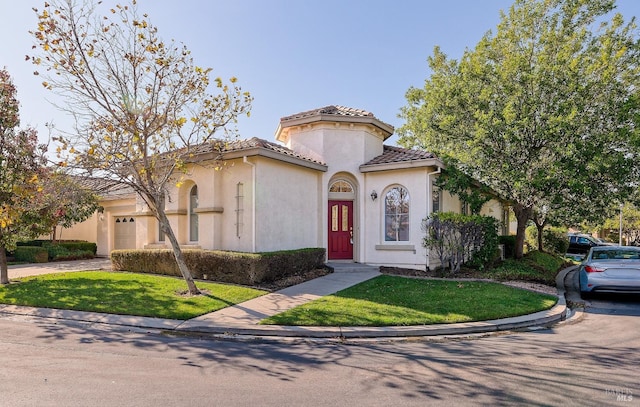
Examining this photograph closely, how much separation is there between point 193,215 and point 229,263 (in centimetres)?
342

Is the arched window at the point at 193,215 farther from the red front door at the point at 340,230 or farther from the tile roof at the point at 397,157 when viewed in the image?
the tile roof at the point at 397,157

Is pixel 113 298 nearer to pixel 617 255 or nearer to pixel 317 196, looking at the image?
pixel 317 196

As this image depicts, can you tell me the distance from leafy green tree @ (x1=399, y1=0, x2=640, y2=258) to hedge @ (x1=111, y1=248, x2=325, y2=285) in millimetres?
6434

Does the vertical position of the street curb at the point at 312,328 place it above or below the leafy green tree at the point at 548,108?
below

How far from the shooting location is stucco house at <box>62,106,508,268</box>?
11.7 m

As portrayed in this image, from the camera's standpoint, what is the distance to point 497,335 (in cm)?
677

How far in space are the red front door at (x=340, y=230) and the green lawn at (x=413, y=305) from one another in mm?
3471

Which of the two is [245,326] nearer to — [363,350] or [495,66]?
[363,350]

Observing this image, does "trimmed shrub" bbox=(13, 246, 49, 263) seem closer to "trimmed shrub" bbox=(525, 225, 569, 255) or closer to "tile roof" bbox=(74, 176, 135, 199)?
"tile roof" bbox=(74, 176, 135, 199)

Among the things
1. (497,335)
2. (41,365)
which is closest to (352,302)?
(497,335)

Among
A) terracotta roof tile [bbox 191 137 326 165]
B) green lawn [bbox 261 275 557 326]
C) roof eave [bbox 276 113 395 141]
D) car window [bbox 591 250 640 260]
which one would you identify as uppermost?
roof eave [bbox 276 113 395 141]

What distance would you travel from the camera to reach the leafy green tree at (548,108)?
11734 mm

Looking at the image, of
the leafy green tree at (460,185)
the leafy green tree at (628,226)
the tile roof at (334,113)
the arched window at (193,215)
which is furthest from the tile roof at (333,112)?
the leafy green tree at (628,226)

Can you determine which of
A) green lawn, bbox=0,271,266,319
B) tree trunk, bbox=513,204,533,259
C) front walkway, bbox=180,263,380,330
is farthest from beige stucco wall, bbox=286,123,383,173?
tree trunk, bbox=513,204,533,259
